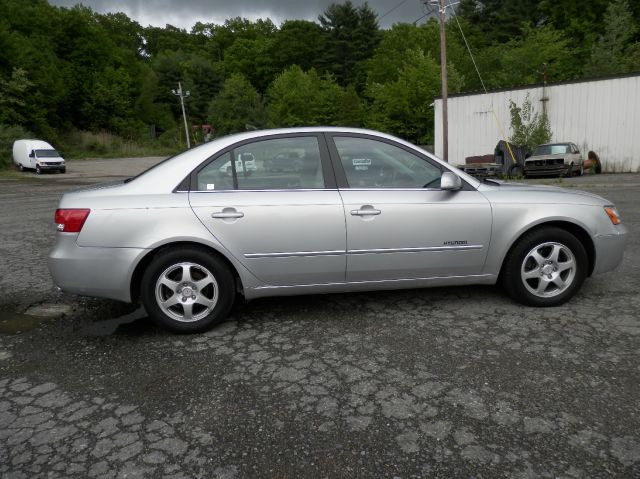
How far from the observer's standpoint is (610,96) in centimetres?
2378

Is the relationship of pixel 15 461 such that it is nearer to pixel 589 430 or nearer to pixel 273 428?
pixel 273 428

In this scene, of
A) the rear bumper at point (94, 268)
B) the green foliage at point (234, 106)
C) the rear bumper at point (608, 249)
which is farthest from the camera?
the green foliage at point (234, 106)

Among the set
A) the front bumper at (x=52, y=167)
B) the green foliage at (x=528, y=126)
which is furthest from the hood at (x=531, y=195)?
the front bumper at (x=52, y=167)

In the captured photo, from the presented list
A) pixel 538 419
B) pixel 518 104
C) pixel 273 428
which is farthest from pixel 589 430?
pixel 518 104

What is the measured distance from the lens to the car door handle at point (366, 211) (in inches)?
151

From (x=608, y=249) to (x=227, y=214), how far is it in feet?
10.2

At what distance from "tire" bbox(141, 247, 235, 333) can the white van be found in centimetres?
3300

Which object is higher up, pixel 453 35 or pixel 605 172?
pixel 453 35

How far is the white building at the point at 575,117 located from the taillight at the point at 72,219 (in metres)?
25.7

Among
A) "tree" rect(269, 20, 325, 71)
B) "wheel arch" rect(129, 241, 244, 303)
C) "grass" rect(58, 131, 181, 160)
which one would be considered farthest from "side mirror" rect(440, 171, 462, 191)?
"tree" rect(269, 20, 325, 71)

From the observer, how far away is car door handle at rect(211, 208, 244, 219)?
3705 millimetres

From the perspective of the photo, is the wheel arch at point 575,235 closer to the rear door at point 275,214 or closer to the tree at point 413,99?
the rear door at point 275,214

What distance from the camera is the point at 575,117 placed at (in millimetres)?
25188

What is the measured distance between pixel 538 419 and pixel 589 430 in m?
0.23
